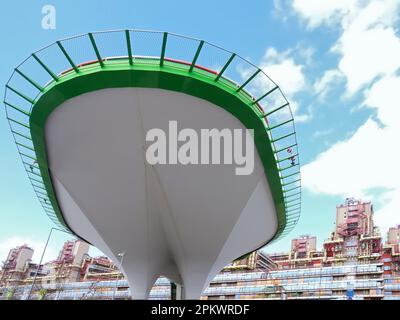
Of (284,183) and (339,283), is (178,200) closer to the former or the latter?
(284,183)

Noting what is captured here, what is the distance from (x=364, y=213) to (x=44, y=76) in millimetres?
88612

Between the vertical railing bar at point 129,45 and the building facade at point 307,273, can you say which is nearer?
the vertical railing bar at point 129,45

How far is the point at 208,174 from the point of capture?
18.6m

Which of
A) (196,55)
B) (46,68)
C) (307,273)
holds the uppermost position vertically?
(307,273)

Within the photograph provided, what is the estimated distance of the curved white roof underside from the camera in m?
15.7

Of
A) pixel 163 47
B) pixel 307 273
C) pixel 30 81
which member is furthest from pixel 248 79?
pixel 307 273

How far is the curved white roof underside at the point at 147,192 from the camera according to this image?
15727mm

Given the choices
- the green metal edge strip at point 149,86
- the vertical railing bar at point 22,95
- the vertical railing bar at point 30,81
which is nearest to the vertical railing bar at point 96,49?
the green metal edge strip at point 149,86

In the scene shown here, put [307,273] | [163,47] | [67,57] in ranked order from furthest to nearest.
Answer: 1. [307,273]
2. [67,57]
3. [163,47]

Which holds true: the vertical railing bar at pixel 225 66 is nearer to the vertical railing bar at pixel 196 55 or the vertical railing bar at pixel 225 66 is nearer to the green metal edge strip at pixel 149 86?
the green metal edge strip at pixel 149 86

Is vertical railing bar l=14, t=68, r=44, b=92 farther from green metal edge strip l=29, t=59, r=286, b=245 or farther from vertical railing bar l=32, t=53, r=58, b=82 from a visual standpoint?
vertical railing bar l=32, t=53, r=58, b=82

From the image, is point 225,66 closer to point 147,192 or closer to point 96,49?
point 96,49

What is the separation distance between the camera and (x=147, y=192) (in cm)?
2062

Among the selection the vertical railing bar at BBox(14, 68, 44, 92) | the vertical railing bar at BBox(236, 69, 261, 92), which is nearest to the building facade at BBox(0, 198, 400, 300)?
the vertical railing bar at BBox(14, 68, 44, 92)
